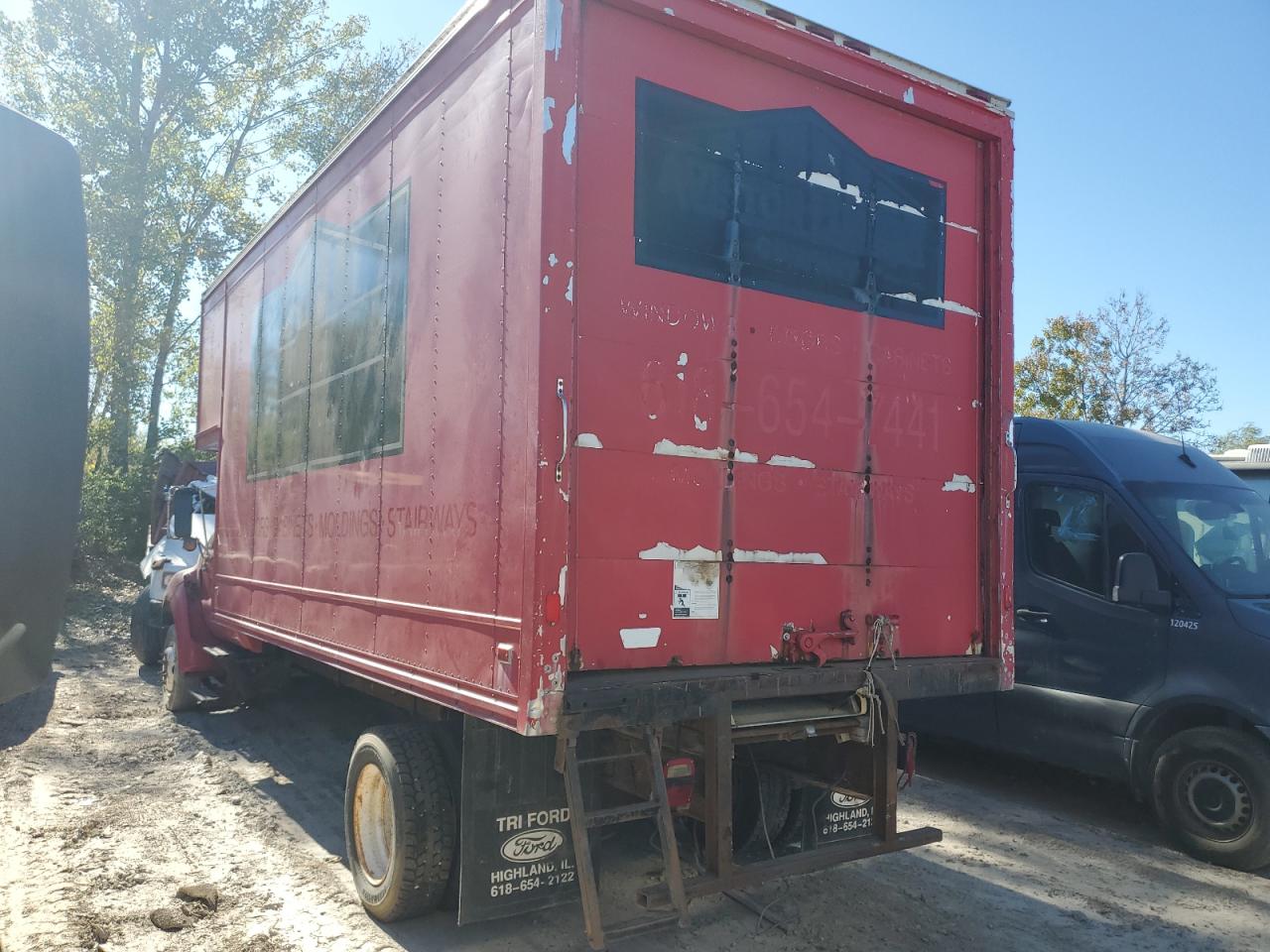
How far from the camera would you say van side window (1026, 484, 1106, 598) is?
6293 mm

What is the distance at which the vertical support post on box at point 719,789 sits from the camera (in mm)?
3566

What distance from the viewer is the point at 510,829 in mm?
3789

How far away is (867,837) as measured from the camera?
13.3 feet

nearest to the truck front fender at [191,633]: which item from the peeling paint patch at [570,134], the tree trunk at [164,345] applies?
the peeling paint patch at [570,134]

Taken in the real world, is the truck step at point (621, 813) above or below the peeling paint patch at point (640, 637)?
below

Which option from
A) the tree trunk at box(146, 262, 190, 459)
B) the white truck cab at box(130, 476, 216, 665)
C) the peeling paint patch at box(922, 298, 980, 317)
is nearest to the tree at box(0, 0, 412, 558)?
the tree trunk at box(146, 262, 190, 459)

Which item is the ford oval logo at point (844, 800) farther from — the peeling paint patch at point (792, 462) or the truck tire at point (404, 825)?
the truck tire at point (404, 825)

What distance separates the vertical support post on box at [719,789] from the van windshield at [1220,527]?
385cm

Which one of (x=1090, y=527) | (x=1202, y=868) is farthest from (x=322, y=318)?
(x=1202, y=868)

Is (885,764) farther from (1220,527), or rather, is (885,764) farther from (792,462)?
(1220,527)

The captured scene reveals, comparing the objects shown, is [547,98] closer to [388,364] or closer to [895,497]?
[388,364]

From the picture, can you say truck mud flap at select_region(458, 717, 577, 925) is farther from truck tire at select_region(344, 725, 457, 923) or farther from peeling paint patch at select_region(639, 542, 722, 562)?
peeling paint patch at select_region(639, 542, 722, 562)

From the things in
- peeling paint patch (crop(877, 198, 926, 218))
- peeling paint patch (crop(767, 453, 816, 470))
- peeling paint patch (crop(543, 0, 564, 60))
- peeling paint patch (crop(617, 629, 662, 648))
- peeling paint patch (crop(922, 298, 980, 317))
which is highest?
peeling paint patch (crop(543, 0, 564, 60))

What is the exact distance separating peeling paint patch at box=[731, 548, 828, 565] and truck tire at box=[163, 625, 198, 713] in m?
6.54
